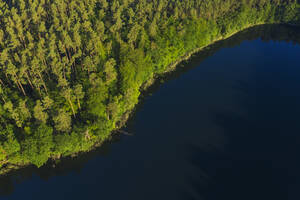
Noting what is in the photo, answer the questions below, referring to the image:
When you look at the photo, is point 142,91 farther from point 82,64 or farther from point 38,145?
point 38,145

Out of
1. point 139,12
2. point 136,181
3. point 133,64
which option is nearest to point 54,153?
point 136,181

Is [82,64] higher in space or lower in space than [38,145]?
higher

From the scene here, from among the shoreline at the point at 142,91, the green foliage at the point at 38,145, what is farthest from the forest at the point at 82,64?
the shoreline at the point at 142,91

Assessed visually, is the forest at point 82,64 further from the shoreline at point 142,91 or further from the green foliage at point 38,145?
the shoreline at point 142,91

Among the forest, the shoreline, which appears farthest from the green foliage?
the shoreline

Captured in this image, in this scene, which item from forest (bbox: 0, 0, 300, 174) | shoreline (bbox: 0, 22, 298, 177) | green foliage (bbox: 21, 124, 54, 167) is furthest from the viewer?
shoreline (bbox: 0, 22, 298, 177)

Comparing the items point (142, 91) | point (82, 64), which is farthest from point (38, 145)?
point (142, 91)

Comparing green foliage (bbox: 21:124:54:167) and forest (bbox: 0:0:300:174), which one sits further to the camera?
forest (bbox: 0:0:300:174)

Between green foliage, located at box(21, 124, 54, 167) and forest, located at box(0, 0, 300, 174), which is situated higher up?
forest, located at box(0, 0, 300, 174)

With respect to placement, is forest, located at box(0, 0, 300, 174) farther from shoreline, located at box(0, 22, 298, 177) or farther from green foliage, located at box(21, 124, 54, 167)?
shoreline, located at box(0, 22, 298, 177)
